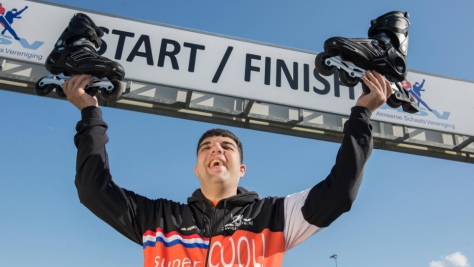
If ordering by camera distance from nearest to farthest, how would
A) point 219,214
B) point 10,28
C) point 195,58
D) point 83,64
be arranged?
point 219,214 < point 83,64 < point 10,28 < point 195,58

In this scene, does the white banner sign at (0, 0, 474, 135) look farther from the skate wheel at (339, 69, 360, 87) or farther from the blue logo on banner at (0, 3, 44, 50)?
the skate wheel at (339, 69, 360, 87)

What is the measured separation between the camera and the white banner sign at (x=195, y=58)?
5305 millimetres

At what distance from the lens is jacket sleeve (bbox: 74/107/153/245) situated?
2.06m

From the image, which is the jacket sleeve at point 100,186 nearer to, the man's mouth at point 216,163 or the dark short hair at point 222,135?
the man's mouth at point 216,163

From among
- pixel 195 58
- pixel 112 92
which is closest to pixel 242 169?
pixel 112 92

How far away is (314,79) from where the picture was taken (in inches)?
225

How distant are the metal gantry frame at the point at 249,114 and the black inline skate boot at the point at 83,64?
272cm

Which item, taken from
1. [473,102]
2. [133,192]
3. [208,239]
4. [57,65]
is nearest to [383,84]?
[208,239]

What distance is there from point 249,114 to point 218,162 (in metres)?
3.52

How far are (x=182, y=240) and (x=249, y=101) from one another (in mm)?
3657

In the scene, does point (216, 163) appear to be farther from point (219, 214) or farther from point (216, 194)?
point (219, 214)

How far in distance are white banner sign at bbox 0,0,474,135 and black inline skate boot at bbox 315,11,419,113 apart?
2997 millimetres

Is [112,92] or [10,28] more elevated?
[10,28]

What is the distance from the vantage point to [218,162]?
2.30 meters
